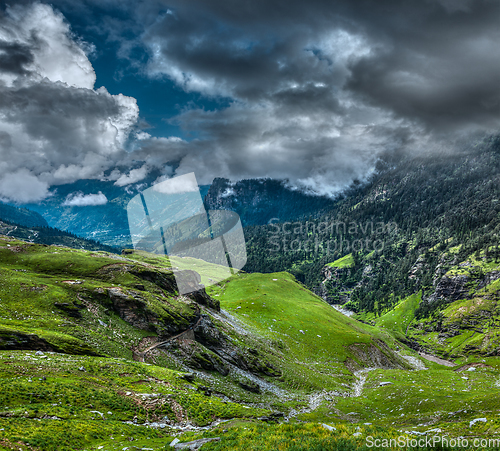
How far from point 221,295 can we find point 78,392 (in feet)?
446

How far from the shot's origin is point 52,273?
6112 cm

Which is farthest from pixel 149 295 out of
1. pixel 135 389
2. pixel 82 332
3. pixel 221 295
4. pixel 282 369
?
pixel 221 295

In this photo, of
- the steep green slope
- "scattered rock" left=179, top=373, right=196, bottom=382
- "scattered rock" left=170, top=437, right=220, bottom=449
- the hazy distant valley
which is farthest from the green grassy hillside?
"scattered rock" left=170, top=437, right=220, bottom=449

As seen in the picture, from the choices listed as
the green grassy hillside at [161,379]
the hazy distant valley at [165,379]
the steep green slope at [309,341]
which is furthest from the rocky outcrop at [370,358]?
the green grassy hillside at [161,379]

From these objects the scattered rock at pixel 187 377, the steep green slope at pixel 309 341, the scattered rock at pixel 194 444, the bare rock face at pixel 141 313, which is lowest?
the steep green slope at pixel 309 341

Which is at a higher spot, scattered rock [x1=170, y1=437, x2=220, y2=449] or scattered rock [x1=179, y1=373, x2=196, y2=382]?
scattered rock [x1=170, y1=437, x2=220, y2=449]

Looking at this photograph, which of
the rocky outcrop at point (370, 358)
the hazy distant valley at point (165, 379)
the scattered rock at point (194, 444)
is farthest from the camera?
the rocky outcrop at point (370, 358)

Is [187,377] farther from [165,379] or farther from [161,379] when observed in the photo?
[161,379]

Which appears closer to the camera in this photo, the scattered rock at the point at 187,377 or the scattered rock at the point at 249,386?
the scattered rock at the point at 187,377

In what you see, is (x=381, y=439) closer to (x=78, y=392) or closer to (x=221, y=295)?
(x=78, y=392)

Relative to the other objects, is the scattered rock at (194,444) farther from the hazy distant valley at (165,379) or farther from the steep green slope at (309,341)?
the steep green slope at (309,341)

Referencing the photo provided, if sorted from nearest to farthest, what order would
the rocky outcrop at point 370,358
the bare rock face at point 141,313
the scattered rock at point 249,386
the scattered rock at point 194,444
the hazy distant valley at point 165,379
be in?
the scattered rock at point 194,444 < the hazy distant valley at point 165,379 < the bare rock face at point 141,313 < the scattered rock at point 249,386 < the rocky outcrop at point 370,358

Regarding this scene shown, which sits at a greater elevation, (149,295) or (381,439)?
(149,295)

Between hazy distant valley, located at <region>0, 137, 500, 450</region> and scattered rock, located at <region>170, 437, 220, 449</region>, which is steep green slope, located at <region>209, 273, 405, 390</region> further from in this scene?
scattered rock, located at <region>170, 437, 220, 449</region>
